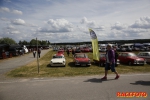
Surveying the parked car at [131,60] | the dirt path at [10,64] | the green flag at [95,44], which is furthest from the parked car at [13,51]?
the green flag at [95,44]

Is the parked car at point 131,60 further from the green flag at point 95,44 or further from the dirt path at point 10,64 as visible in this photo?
the dirt path at point 10,64

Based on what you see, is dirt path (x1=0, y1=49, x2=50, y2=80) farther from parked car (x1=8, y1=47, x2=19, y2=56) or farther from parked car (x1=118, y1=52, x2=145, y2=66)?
parked car (x1=118, y1=52, x2=145, y2=66)

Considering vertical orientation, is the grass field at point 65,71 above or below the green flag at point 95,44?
below

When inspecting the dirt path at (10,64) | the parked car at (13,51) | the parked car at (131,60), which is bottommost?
the dirt path at (10,64)

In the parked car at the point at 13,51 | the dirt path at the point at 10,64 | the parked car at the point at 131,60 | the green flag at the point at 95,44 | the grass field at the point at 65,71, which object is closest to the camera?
the grass field at the point at 65,71

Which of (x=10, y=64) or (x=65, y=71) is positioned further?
(x=10, y=64)

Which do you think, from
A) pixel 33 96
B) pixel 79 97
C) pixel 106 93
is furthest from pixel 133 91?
pixel 33 96

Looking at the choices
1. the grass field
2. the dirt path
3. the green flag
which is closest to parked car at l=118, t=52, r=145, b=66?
the grass field

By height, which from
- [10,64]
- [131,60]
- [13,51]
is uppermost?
[13,51]

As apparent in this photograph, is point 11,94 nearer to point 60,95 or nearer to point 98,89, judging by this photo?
point 60,95

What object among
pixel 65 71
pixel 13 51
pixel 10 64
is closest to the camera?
pixel 65 71

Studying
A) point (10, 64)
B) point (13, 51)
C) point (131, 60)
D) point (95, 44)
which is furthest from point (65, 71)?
point (13, 51)

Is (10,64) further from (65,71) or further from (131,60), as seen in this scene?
(131,60)

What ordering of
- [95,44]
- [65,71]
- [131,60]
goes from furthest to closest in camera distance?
1. [131,60]
2. [95,44]
3. [65,71]
